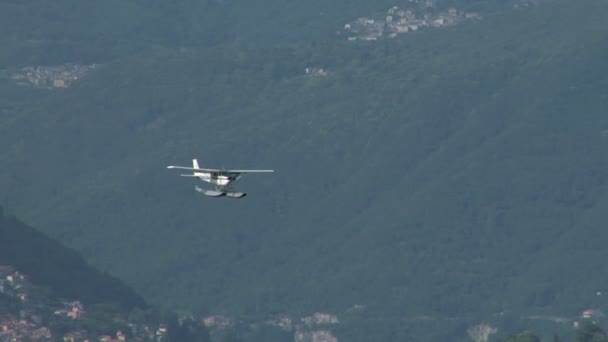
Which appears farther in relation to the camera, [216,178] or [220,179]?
[216,178]

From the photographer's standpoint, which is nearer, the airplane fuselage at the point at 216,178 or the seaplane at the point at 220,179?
the seaplane at the point at 220,179

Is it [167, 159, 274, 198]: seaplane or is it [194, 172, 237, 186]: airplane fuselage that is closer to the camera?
[167, 159, 274, 198]: seaplane
